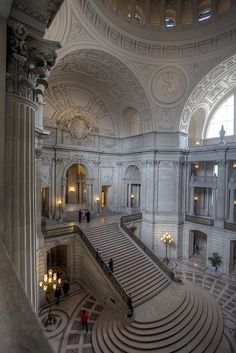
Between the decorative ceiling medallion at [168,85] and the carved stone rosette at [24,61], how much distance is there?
654 inches

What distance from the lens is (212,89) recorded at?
1956cm

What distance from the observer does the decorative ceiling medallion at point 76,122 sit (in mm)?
19109

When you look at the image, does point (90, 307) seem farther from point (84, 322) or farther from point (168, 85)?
point (168, 85)

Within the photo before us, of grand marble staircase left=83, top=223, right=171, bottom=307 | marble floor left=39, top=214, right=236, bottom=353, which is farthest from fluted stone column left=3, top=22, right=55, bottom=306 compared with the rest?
grand marble staircase left=83, top=223, right=171, bottom=307

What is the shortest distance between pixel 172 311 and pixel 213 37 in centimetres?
2004

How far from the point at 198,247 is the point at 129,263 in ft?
36.2

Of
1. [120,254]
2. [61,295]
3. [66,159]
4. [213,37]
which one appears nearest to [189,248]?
[120,254]

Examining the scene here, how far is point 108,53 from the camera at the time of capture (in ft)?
52.3

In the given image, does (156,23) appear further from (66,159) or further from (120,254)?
(120,254)

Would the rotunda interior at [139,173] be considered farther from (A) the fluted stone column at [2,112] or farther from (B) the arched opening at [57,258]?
(A) the fluted stone column at [2,112]

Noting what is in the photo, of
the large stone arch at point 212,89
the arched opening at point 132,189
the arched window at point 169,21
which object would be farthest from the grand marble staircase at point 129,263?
the arched window at point 169,21

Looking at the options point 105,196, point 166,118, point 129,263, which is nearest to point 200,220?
point 129,263

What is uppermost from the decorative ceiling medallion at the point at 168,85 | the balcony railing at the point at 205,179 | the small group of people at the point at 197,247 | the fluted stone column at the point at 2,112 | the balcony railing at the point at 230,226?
the decorative ceiling medallion at the point at 168,85

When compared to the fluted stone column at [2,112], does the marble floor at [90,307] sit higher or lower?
lower
